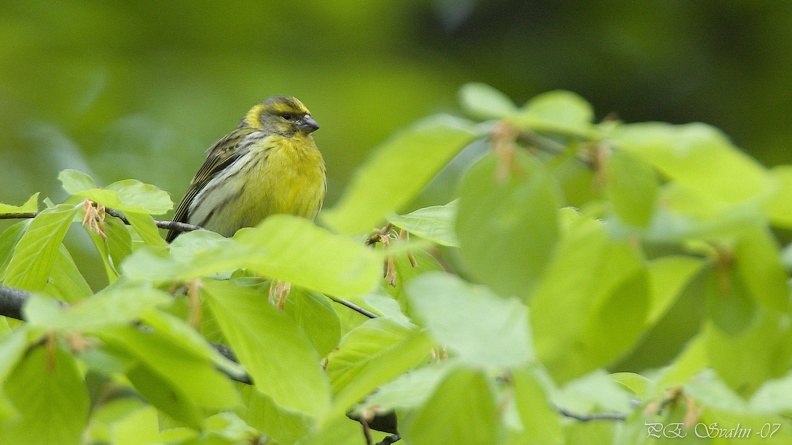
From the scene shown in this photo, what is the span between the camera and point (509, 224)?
3.66 feet

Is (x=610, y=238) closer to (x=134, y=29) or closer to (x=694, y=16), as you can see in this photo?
(x=134, y=29)

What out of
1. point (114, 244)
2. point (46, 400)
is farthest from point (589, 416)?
point (114, 244)

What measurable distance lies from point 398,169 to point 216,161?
13.3 feet

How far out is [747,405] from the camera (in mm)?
1485

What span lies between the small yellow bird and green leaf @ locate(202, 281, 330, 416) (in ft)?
9.88

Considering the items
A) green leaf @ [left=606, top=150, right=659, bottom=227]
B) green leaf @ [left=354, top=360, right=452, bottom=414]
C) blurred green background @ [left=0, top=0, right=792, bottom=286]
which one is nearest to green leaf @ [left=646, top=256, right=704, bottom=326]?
green leaf @ [left=606, top=150, right=659, bottom=227]

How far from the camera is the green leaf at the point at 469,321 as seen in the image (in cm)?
111

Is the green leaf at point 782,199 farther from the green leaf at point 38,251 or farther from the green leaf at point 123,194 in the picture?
the green leaf at point 38,251

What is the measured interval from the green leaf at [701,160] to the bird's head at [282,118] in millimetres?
4112

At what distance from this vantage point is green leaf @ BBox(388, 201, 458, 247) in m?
2.08

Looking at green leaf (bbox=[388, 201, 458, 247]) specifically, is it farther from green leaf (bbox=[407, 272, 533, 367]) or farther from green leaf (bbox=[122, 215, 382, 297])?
green leaf (bbox=[407, 272, 533, 367])

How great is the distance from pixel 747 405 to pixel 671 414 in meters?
0.13

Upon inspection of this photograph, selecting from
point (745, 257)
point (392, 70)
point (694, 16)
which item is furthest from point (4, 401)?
point (694, 16)

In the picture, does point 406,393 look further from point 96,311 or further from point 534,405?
point 96,311
